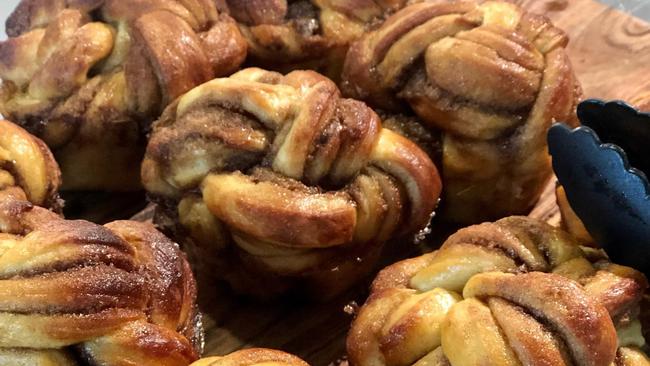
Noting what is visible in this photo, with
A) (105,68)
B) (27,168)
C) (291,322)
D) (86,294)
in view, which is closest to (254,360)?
(86,294)

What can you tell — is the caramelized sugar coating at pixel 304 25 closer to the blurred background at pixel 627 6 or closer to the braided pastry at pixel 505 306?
the braided pastry at pixel 505 306

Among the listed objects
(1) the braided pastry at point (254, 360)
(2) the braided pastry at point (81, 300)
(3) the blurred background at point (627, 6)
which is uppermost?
(2) the braided pastry at point (81, 300)

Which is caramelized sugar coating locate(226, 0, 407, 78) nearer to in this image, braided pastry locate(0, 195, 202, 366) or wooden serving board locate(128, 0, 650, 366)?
wooden serving board locate(128, 0, 650, 366)

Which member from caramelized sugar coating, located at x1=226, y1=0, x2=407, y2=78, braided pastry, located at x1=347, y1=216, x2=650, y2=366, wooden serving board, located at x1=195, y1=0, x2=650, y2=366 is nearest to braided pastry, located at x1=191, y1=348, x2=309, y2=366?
braided pastry, located at x1=347, y1=216, x2=650, y2=366

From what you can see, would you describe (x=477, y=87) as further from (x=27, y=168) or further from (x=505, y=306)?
(x=27, y=168)

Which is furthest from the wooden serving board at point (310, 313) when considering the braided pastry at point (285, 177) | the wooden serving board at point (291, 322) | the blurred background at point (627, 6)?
the blurred background at point (627, 6)

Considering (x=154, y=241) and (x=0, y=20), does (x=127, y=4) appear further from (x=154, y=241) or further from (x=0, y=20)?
(x=0, y=20)
